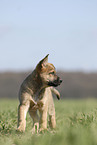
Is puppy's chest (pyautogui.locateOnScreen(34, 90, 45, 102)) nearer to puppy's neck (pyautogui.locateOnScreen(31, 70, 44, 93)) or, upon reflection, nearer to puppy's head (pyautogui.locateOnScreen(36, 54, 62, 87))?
puppy's neck (pyautogui.locateOnScreen(31, 70, 44, 93))

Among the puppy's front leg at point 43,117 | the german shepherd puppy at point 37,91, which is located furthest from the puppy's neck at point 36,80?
the puppy's front leg at point 43,117

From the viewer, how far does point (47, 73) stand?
5.69 metres

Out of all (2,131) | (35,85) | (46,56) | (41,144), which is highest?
(46,56)

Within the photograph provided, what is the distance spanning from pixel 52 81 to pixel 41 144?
2.81 meters

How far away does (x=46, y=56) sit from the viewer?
555cm

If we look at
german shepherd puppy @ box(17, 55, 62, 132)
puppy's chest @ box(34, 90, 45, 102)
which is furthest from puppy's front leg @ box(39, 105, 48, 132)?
puppy's chest @ box(34, 90, 45, 102)

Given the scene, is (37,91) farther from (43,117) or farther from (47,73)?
(43,117)

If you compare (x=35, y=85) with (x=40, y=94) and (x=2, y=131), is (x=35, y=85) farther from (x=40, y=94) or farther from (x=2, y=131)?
(x=2, y=131)

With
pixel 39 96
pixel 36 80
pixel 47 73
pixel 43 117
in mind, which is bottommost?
pixel 43 117

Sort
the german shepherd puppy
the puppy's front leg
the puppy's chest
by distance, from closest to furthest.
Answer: the german shepherd puppy, the puppy's chest, the puppy's front leg

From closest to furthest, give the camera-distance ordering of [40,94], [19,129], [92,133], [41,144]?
[41,144] < [92,133] < [19,129] < [40,94]

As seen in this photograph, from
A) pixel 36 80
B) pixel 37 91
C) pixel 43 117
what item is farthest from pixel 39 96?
pixel 43 117

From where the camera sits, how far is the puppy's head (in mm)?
5582

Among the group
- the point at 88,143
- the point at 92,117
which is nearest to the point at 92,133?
the point at 88,143
